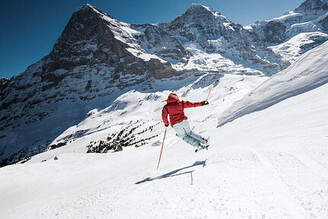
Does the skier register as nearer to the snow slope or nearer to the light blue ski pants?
the light blue ski pants

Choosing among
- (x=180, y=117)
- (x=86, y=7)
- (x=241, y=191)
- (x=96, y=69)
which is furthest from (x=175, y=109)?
(x=86, y=7)

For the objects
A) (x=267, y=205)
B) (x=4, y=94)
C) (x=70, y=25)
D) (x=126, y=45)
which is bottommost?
(x=267, y=205)

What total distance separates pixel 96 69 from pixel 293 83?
508 ft

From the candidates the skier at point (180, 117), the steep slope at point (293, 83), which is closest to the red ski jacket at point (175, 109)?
the skier at point (180, 117)

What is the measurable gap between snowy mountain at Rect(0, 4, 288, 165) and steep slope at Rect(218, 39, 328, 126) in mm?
100688

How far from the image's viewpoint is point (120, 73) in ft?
447

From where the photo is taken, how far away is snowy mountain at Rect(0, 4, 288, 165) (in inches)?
4439

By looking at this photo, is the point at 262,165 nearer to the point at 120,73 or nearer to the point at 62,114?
the point at 62,114

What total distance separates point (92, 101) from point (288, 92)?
128m

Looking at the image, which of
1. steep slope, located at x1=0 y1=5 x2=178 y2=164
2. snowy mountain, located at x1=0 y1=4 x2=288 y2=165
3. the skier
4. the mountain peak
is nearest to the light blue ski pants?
the skier

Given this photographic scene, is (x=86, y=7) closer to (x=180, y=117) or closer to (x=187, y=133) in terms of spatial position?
(x=180, y=117)

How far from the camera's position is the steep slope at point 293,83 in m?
7.65

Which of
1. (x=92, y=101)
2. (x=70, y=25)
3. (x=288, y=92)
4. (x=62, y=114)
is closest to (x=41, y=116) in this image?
(x=62, y=114)

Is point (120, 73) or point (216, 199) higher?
point (120, 73)
